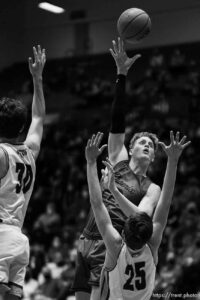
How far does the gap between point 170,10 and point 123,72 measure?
10619 mm

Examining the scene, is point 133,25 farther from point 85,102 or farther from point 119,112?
point 85,102

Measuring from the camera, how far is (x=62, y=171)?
14.3 m

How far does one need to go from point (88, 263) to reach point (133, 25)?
1889 millimetres

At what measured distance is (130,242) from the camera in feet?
12.3

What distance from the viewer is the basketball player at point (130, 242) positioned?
3760 millimetres

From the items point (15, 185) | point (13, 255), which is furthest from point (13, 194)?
point (13, 255)

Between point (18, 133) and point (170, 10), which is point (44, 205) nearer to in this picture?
point (170, 10)

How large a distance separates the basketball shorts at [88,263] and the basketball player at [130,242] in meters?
0.39

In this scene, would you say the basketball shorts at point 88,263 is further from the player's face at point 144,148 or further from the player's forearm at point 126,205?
the player's face at point 144,148

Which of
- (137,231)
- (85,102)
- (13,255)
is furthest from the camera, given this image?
(85,102)

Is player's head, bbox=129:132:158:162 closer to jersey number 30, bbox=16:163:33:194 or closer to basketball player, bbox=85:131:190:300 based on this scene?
basketball player, bbox=85:131:190:300


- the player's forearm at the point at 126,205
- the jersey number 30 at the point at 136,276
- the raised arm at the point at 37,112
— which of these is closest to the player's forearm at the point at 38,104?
the raised arm at the point at 37,112

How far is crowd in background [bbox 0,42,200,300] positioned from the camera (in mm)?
9836

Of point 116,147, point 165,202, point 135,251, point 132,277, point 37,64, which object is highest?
point 37,64
